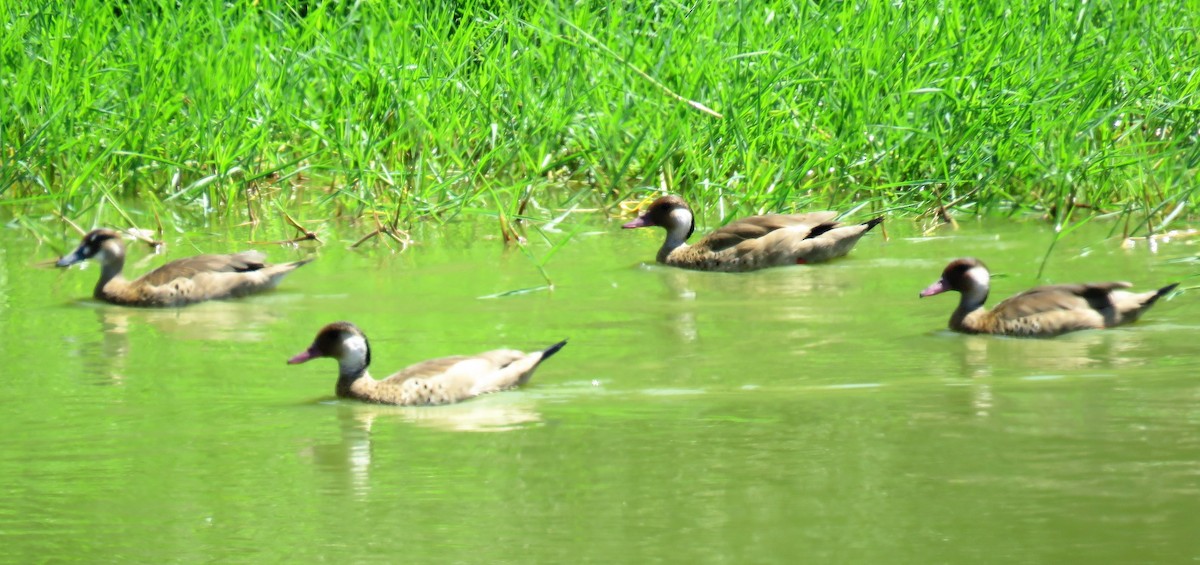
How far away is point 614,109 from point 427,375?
4671 millimetres

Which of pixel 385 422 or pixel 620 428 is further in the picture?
pixel 385 422

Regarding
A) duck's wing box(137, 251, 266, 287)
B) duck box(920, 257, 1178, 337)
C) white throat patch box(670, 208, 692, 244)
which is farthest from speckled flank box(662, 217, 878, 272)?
duck's wing box(137, 251, 266, 287)

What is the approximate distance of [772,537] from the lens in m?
4.53

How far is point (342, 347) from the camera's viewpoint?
22.1 ft

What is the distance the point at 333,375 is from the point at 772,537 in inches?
117

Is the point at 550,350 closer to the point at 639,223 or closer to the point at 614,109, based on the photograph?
the point at 639,223

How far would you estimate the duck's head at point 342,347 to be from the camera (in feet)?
21.9

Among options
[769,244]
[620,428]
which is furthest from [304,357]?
[769,244]

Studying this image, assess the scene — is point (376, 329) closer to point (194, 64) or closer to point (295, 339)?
point (295, 339)

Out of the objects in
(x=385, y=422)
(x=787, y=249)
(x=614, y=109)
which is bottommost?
(x=385, y=422)

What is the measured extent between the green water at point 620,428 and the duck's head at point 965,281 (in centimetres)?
14

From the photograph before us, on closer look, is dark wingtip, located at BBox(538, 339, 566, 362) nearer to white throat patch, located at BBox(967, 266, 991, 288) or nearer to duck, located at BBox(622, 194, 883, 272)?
white throat patch, located at BBox(967, 266, 991, 288)

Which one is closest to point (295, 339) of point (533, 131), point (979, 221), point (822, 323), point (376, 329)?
point (376, 329)

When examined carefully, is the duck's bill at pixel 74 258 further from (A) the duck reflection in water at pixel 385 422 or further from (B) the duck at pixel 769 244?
(A) the duck reflection in water at pixel 385 422
